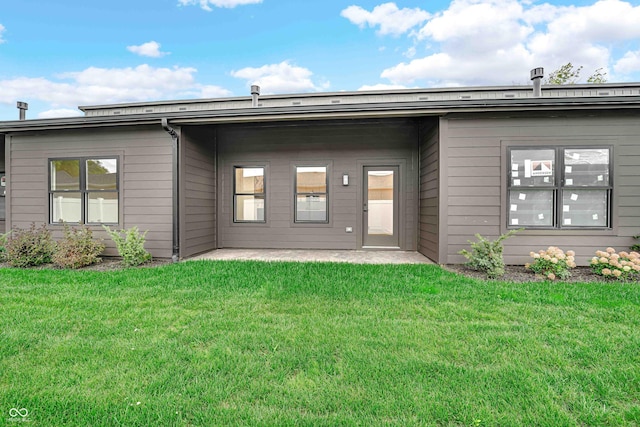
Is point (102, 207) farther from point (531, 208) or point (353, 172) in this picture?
point (531, 208)

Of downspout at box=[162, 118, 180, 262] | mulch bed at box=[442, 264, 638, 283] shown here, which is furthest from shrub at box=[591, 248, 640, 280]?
downspout at box=[162, 118, 180, 262]

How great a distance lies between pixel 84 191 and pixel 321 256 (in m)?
4.82

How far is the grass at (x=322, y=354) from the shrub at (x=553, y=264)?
0.43 metres

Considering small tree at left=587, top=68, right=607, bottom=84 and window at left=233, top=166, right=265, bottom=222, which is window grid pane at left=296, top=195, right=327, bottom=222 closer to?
window at left=233, top=166, right=265, bottom=222

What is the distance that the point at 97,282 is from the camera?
390 cm

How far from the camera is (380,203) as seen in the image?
21.6 ft

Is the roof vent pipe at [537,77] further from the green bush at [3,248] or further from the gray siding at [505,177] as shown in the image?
the green bush at [3,248]

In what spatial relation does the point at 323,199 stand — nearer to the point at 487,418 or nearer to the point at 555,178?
the point at 555,178

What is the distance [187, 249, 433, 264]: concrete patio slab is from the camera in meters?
5.34

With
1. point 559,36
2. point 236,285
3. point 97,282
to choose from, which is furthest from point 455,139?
point 559,36

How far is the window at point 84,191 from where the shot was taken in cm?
571

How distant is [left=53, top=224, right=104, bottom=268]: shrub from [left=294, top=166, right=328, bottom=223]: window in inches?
150

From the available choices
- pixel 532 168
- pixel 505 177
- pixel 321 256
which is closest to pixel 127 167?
pixel 321 256

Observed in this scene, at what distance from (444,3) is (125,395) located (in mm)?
13090
